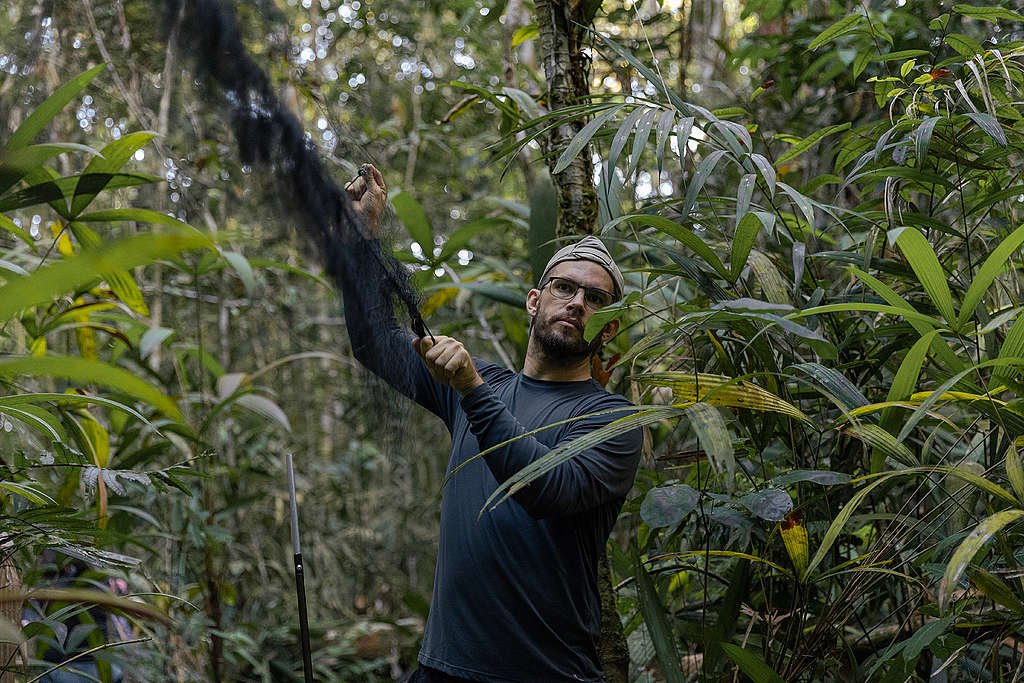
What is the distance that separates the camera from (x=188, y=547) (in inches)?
117

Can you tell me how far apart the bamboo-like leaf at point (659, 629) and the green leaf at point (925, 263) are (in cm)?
68

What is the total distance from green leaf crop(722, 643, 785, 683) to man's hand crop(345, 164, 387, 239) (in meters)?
0.89

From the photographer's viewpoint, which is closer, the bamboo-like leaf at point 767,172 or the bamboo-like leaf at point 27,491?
the bamboo-like leaf at point 27,491

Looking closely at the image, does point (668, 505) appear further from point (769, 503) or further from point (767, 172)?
point (767, 172)

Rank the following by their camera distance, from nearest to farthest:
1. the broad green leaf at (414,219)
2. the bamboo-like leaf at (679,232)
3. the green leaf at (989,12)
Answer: the bamboo-like leaf at (679,232), the green leaf at (989,12), the broad green leaf at (414,219)

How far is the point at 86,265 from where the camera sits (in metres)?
0.61

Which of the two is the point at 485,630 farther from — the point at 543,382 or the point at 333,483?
the point at 333,483

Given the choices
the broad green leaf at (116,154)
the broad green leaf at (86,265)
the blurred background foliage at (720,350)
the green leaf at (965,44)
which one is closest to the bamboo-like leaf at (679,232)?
the blurred background foliage at (720,350)

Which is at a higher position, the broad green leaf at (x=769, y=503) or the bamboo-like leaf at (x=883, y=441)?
the bamboo-like leaf at (x=883, y=441)

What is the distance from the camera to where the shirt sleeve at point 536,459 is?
133 cm

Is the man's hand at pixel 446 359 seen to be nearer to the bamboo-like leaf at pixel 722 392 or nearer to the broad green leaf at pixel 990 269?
the bamboo-like leaf at pixel 722 392

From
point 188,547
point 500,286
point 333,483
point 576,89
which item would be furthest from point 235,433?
point 576,89

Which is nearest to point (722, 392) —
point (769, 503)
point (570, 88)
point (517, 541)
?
point (769, 503)

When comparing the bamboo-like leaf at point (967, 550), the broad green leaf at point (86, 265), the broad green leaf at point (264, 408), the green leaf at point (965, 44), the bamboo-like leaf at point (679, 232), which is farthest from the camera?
the broad green leaf at point (264, 408)
